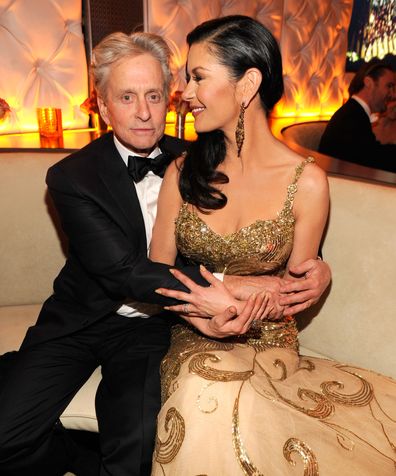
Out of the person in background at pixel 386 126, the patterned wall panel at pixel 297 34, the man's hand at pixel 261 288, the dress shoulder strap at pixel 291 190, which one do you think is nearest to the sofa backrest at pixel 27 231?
the man's hand at pixel 261 288

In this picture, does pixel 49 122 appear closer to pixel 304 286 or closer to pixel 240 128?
pixel 240 128

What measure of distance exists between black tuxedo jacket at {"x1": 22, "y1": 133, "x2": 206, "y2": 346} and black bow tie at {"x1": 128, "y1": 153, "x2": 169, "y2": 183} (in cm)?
3

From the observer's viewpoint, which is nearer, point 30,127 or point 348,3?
point 30,127

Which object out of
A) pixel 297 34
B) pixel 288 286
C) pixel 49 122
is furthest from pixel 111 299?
pixel 297 34

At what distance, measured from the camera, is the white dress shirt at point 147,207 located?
2008mm

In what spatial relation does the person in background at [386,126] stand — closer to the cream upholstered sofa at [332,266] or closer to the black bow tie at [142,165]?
the cream upholstered sofa at [332,266]

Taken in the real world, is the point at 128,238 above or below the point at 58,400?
→ above

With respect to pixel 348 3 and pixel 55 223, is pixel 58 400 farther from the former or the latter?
pixel 348 3

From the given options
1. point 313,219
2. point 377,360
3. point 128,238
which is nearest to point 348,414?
point 377,360

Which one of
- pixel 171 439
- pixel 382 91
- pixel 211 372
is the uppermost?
pixel 382 91

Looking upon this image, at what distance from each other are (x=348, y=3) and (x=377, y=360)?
369cm

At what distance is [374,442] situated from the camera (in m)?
1.41

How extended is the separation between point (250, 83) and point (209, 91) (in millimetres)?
144

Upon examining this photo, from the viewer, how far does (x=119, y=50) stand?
70.5 inches
